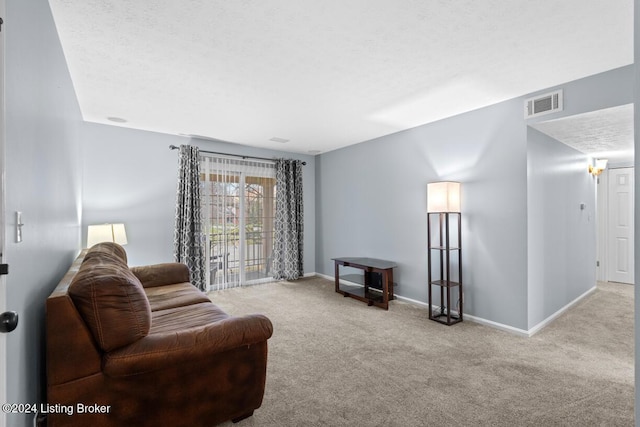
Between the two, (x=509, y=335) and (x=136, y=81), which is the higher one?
(x=136, y=81)

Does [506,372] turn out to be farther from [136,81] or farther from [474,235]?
[136,81]

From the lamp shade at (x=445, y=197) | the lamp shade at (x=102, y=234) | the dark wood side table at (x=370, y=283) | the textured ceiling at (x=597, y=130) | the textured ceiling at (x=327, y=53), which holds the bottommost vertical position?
the dark wood side table at (x=370, y=283)

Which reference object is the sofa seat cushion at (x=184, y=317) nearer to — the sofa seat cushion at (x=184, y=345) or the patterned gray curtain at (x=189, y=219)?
the sofa seat cushion at (x=184, y=345)

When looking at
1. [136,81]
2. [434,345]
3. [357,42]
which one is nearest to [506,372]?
[434,345]

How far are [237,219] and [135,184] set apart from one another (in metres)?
1.61

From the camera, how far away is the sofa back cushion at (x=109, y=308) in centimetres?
150

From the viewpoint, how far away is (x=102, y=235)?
12.0 ft

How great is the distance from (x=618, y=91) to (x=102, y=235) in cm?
544

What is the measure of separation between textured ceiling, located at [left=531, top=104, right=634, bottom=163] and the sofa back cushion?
3.85 metres

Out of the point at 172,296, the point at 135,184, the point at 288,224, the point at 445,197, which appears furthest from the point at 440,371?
the point at 135,184

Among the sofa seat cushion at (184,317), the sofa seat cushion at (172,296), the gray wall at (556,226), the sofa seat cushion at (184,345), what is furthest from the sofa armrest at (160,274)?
the gray wall at (556,226)

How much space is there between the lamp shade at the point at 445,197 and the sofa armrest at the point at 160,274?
307 cm

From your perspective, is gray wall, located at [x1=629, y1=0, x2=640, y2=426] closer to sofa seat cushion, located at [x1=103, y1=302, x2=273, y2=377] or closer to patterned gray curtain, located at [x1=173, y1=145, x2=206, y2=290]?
sofa seat cushion, located at [x1=103, y1=302, x2=273, y2=377]

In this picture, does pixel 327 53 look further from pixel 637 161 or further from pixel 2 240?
pixel 2 240
